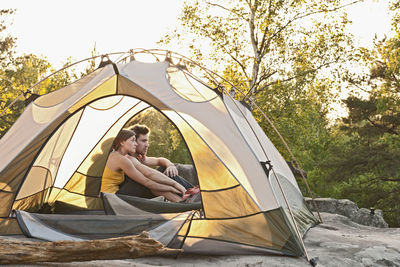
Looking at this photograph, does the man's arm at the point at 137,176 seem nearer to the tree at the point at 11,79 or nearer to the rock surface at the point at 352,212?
the rock surface at the point at 352,212

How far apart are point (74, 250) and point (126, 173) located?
81.6 inches

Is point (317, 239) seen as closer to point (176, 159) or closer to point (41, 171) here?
point (41, 171)

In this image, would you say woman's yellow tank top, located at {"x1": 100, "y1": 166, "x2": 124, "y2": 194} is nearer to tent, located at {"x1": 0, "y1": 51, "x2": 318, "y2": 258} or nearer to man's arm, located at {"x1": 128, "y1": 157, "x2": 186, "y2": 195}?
man's arm, located at {"x1": 128, "y1": 157, "x2": 186, "y2": 195}

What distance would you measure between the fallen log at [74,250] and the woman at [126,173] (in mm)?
1754

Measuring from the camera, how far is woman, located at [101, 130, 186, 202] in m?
4.78

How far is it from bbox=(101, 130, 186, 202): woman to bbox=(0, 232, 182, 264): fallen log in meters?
1.75

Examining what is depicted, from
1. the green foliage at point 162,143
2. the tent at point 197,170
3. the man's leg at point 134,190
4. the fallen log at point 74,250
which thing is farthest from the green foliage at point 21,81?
the fallen log at point 74,250

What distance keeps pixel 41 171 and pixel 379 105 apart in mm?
10095

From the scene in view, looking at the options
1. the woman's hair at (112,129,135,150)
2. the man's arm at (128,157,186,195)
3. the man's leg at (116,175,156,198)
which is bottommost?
the man's leg at (116,175,156,198)

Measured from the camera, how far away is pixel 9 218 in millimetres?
3930

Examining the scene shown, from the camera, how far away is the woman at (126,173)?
4777 millimetres

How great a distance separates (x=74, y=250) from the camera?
277 cm

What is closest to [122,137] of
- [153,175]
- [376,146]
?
[153,175]

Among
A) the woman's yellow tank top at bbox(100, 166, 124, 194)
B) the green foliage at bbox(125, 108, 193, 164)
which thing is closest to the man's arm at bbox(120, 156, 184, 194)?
the woman's yellow tank top at bbox(100, 166, 124, 194)
